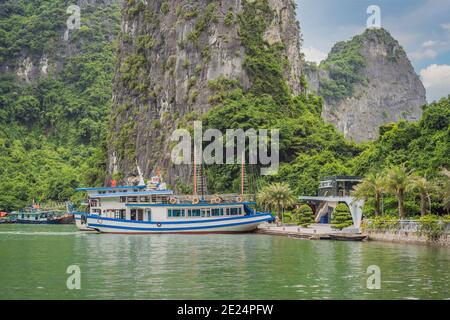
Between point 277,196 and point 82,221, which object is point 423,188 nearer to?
point 277,196

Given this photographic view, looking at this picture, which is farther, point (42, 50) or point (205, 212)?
point (42, 50)

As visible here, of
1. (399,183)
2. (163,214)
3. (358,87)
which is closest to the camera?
(399,183)

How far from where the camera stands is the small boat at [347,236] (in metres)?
48.4

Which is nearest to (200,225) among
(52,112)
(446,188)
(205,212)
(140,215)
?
(205,212)

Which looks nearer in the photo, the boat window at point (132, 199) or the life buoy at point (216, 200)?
the boat window at point (132, 199)

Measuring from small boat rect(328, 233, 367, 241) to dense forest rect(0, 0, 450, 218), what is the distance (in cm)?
466

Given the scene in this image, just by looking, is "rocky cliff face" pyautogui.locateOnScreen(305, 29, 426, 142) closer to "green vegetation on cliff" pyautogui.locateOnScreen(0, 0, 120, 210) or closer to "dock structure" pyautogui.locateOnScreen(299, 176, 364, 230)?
"green vegetation on cliff" pyautogui.locateOnScreen(0, 0, 120, 210)

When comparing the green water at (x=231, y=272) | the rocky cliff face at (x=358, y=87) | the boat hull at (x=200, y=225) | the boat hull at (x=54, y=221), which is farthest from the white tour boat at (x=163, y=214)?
the rocky cliff face at (x=358, y=87)

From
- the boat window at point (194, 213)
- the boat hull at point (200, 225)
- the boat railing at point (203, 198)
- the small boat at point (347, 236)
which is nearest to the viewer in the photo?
the small boat at point (347, 236)

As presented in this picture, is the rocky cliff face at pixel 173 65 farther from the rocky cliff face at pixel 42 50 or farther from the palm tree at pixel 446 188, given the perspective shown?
the rocky cliff face at pixel 42 50

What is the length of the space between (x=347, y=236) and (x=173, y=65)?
2692 inches

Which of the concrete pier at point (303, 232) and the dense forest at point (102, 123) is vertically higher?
the dense forest at point (102, 123)

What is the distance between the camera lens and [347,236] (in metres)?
49.1

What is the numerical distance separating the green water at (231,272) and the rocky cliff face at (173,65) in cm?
5730
